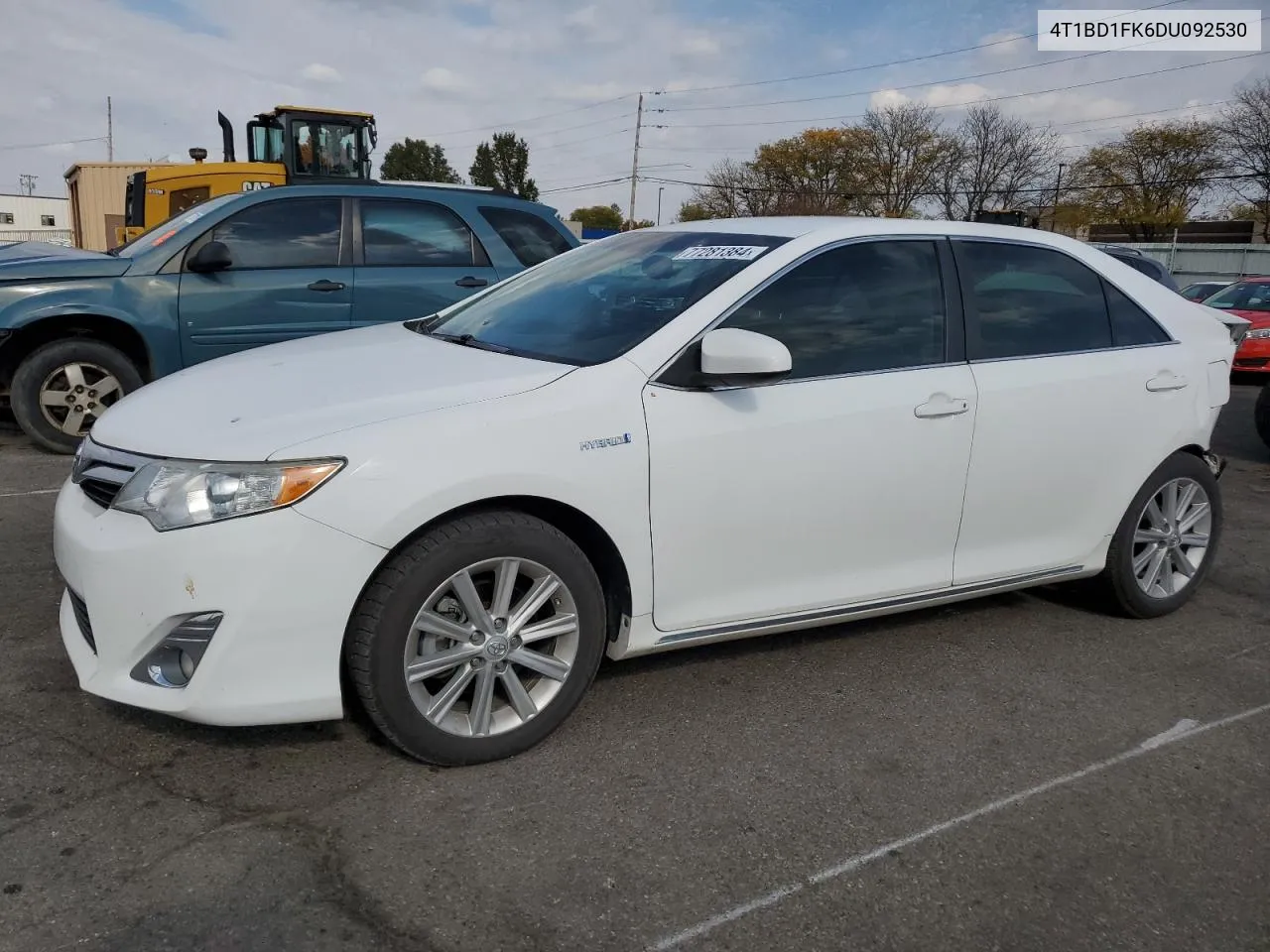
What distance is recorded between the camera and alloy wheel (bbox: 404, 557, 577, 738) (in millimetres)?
2801

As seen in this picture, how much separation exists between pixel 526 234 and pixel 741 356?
201 inches

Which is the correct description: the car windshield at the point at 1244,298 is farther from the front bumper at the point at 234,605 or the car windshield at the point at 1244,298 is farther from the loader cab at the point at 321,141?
the front bumper at the point at 234,605

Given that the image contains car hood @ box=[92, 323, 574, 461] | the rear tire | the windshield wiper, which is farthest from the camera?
the rear tire

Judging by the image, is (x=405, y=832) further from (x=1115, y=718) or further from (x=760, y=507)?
(x=1115, y=718)

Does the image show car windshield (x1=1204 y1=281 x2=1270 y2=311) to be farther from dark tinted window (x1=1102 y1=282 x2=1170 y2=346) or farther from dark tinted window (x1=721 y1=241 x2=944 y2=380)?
dark tinted window (x1=721 y1=241 x2=944 y2=380)

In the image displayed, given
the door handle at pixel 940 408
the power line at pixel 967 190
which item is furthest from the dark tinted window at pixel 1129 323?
the power line at pixel 967 190

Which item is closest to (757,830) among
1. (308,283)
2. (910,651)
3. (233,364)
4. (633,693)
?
(633,693)

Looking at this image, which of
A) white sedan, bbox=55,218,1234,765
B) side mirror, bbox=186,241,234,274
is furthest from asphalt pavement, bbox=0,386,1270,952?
side mirror, bbox=186,241,234,274

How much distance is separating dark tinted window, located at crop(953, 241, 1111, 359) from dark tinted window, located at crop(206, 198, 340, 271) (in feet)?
15.4

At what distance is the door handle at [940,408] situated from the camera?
11.5 ft

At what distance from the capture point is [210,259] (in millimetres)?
6539

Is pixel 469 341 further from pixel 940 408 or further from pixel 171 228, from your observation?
pixel 171 228

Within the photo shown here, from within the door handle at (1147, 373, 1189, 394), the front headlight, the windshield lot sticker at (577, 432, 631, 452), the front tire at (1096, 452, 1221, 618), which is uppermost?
the door handle at (1147, 373, 1189, 394)

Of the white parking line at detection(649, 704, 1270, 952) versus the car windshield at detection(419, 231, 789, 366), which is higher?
the car windshield at detection(419, 231, 789, 366)
